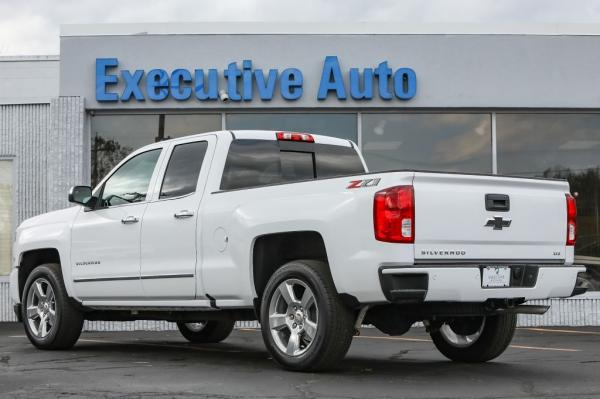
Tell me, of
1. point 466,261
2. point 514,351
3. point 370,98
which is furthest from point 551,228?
point 370,98

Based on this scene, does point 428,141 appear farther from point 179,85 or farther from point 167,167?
point 167,167

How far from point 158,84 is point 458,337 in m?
7.60

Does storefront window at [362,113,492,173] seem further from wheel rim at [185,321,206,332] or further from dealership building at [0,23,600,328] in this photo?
wheel rim at [185,321,206,332]

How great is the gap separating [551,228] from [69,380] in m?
3.61

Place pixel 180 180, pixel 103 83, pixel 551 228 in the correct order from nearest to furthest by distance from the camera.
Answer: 1. pixel 551 228
2. pixel 180 180
3. pixel 103 83

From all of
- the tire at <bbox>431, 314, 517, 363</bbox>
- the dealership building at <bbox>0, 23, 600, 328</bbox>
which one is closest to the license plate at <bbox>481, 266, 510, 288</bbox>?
the tire at <bbox>431, 314, 517, 363</bbox>

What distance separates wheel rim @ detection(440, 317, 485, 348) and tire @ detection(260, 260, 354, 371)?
5.44 feet

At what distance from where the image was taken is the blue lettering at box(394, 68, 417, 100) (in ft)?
47.2

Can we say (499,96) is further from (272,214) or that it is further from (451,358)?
(272,214)

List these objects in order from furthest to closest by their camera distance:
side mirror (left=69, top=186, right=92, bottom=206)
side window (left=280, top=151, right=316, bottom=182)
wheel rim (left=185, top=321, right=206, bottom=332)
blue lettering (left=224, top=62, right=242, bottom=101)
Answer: blue lettering (left=224, top=62, right=242, bottom=101) < wheel rim (left=185, top=321, right=206, bottom=332) < side mirror (left=69, top=186, right=92, bottom=206) < side window (left=280, top=151, right=316, bottom=182)

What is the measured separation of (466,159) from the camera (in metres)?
14.8

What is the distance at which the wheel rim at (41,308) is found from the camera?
30.8ft

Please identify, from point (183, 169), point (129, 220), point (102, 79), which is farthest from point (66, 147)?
point (183, 169)

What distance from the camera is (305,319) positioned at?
270 inches
